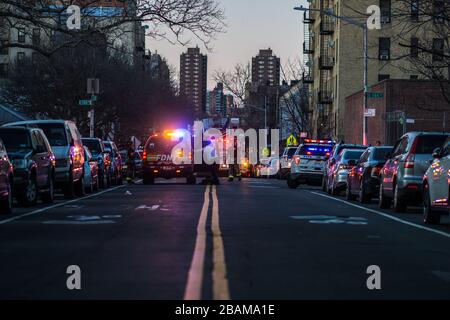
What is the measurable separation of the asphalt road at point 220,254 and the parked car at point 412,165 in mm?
767

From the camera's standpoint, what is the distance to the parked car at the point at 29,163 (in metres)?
22.7

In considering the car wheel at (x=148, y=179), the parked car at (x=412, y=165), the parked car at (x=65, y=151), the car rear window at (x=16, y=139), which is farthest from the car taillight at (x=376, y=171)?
the car wheel at (x=148, y=179)

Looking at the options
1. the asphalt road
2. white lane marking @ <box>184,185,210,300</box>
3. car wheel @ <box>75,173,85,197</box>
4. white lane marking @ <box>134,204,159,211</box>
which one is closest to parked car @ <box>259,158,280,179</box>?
car wheel @ <box>75,173,85,197</box>

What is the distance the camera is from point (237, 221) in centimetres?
1786

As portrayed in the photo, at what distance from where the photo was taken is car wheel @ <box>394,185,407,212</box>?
22500 millimetres

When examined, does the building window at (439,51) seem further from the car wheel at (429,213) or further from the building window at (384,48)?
the building window at (384,48)

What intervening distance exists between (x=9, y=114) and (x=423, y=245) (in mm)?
37817

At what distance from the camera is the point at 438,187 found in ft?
58.7

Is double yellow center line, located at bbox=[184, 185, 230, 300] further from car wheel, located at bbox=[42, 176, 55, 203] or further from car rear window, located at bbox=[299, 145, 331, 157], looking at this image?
car rear window, located at bbox=[299, 145, 331, 157]

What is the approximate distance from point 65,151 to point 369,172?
8.07 m

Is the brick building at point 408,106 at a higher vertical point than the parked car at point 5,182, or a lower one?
higher

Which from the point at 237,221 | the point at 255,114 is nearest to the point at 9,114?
the point at 237,221

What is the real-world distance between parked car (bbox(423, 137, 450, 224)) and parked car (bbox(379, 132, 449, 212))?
9.05 ft

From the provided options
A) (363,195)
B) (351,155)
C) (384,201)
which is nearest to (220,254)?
(384,201)
